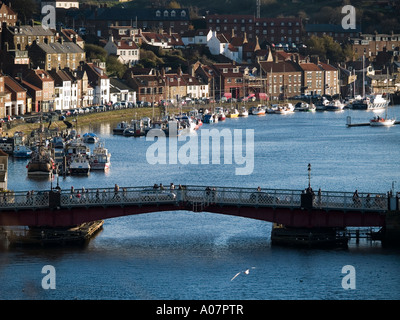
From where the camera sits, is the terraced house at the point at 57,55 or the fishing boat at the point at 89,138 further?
the terraced house at the point at 57,55

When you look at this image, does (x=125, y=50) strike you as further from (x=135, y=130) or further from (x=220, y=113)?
(x=135, y=130)

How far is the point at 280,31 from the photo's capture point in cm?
16638

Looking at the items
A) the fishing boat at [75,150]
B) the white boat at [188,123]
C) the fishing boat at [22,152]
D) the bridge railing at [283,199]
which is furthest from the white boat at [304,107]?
the bridge railing at [283,199]

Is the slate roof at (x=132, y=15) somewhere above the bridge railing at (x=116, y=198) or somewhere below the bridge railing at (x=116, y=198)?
above

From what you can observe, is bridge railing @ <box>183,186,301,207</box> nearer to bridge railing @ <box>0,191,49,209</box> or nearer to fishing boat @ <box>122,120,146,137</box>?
bridge railing @ <box>0,191,49,209</box>

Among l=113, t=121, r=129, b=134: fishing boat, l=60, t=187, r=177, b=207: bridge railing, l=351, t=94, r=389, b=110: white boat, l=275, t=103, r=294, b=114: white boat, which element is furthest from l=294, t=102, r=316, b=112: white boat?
l=60, t=187, r=177, b=207: bridge railing

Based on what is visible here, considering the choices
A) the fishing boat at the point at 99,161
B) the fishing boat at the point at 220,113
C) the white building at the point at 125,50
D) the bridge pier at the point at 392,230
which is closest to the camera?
the bridge pier at the point at 392,230

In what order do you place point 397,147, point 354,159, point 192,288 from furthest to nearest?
point 397,147 → point 354,159 → point 192,288

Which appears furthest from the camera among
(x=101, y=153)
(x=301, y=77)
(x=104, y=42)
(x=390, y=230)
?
(x=301, y=77)

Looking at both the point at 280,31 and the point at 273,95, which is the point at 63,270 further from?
the point at 280,31

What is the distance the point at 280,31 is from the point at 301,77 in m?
22.3

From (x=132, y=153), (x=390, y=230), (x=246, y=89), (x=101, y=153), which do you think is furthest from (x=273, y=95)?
(x=390, y=230)

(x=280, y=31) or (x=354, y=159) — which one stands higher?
(x=280, y=31)

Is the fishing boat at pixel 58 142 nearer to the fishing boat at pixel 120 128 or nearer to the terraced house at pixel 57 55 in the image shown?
the fishing boat at pixel 120 128
